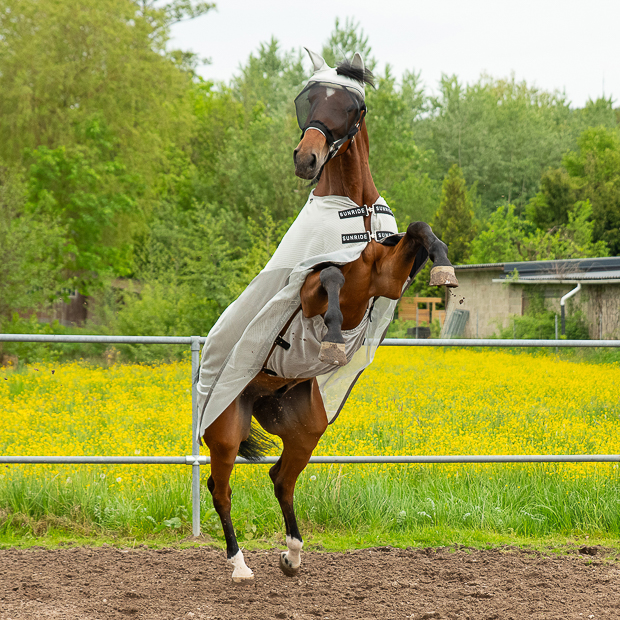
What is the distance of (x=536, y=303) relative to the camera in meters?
21.2

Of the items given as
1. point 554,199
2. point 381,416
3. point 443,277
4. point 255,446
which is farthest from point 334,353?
point 554,199

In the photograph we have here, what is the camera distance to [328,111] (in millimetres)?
3062

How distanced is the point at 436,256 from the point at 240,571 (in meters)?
2.15

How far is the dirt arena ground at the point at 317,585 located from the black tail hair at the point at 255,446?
68 cm

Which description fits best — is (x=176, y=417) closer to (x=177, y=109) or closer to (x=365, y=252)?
(x=365, y=252)

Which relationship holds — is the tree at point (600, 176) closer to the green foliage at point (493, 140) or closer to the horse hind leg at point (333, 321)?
the green foliage at point (493, 140)

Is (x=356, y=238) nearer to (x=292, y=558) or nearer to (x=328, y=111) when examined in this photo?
(x=328, y=111)

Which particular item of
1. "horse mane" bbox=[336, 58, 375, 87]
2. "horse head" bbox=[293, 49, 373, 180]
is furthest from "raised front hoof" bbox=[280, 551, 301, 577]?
"horse mane" bbox=[336, 58, 375, 87]

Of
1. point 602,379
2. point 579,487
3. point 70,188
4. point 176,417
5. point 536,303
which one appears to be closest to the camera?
point 579,487

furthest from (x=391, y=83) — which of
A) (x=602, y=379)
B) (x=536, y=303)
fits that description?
(x=602, y=379)

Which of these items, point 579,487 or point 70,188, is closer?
point 579,487

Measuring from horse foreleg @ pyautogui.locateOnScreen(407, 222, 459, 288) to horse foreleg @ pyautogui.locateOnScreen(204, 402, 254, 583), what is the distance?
1492mm

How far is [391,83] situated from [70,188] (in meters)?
18.9

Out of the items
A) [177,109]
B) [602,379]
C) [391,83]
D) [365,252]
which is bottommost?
[602,379]
